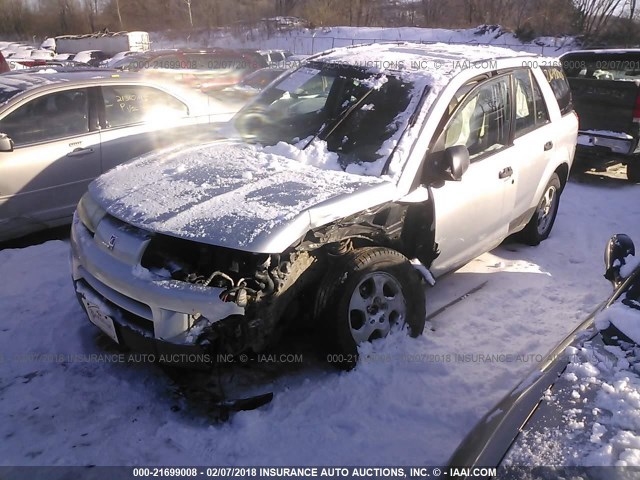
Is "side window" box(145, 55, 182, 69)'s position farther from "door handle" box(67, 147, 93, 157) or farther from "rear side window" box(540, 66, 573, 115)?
"rear side window" box(540, 66, 573, 115)

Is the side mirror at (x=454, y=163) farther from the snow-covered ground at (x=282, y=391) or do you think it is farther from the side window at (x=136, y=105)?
the side window at (x=136, y=105)

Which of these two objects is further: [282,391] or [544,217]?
[544,217]

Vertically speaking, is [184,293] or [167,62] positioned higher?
[167,62]

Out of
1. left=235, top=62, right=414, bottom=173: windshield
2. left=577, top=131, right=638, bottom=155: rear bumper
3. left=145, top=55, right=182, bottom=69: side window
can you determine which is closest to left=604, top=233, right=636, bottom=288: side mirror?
left=235, top=62, right=414, bottom=173: windshield

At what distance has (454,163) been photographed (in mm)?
3266

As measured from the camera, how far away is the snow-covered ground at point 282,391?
2604 mm

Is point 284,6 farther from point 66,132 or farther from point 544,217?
point 544,217

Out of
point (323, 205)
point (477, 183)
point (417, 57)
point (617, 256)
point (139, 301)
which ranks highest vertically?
point (417, 57)

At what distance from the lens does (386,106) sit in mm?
3648

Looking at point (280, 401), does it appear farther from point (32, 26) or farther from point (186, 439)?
point (32, 26)

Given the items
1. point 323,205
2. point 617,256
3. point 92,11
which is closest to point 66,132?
point 323,205

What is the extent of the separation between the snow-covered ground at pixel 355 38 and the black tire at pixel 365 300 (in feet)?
97.2

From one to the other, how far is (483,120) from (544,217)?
182cm

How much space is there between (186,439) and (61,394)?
842mm
